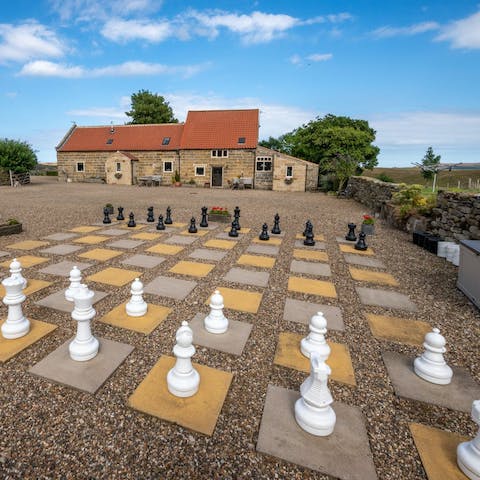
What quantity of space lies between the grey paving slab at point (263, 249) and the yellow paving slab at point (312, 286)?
1.64 m

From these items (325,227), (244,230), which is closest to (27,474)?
(244,230)

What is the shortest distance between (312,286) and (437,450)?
305 cm

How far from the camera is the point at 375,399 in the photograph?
253cm

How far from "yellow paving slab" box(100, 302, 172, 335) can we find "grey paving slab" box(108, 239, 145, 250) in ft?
10.6

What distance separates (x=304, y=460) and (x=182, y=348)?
4.03 feet

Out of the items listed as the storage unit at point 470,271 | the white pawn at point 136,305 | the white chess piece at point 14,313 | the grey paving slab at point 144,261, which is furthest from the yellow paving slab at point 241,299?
the storage unit at point 470,271

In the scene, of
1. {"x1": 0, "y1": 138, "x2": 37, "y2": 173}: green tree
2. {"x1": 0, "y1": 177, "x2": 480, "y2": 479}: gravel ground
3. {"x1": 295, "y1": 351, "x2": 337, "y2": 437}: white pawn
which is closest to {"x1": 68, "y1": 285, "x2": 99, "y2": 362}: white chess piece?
{"x1": 0, "y1": 177, "x2": 480, "y2": 479}: gravel ground

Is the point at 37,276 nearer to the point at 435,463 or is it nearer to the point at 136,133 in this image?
the point at 435,463

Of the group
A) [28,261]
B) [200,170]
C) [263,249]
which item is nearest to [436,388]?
A: [263,249]

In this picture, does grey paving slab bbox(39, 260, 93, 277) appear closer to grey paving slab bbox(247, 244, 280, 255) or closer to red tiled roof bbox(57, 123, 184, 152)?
grey paving slab bbox(247, 244, 280, 255)

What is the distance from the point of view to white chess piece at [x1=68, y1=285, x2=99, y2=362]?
280cm

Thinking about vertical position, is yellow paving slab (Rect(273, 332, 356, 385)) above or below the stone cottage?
below

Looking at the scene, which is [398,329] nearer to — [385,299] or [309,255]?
[385,299]

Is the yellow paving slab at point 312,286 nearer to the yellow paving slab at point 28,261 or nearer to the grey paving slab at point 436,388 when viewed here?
the grey paving slab at point 436,388
